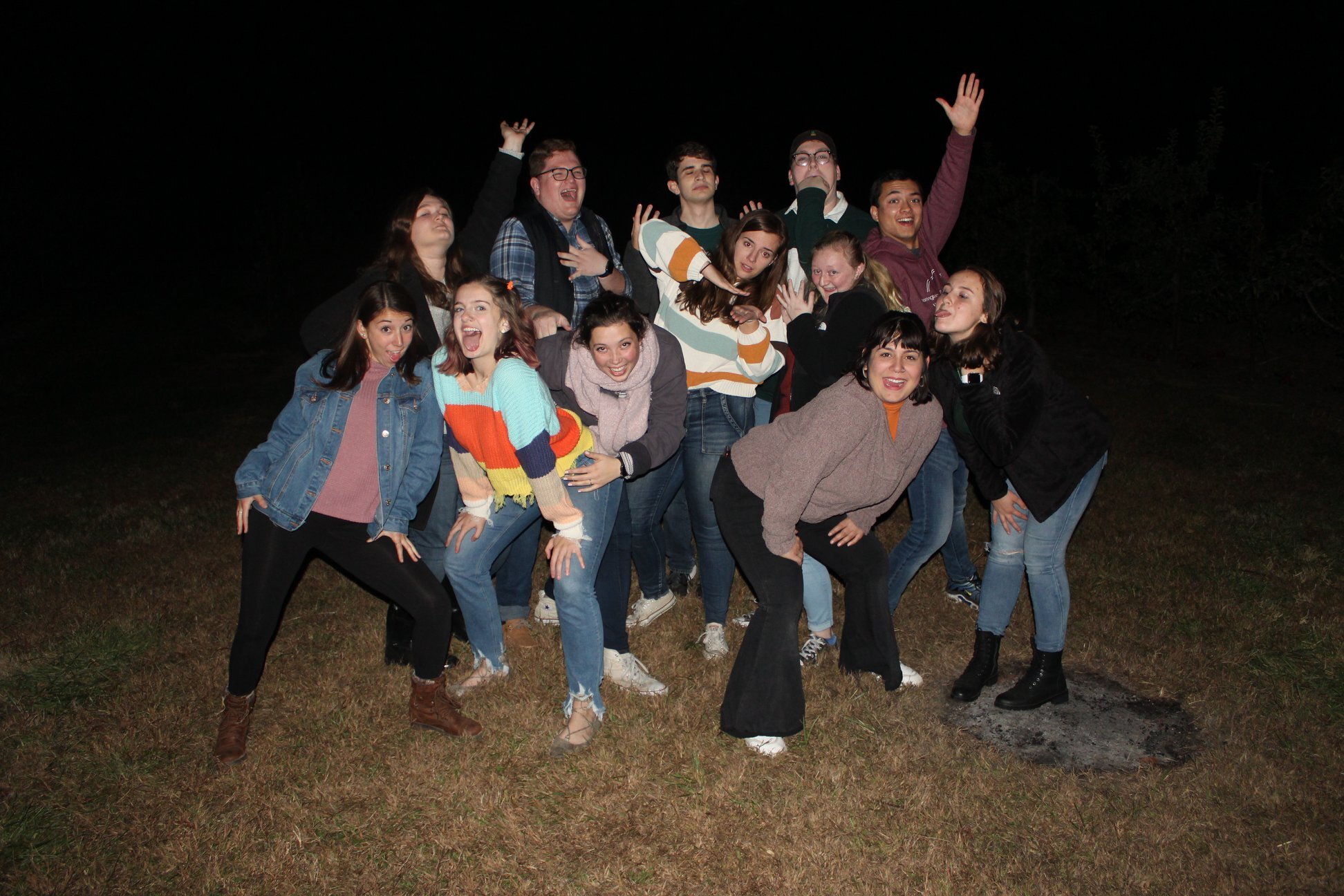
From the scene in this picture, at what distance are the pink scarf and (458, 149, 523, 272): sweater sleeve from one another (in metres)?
1.34

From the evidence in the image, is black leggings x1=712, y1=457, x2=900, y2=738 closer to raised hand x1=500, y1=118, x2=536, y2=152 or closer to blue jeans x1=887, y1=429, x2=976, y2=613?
blue jeans x1=887, y1=429, x2=976, y2=613

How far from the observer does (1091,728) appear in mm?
4184

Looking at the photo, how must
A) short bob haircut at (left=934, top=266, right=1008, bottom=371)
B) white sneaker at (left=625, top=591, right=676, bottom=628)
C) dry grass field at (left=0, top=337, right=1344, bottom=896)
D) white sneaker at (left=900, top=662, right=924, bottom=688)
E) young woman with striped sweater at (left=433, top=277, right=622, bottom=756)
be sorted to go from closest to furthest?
dry grass field at (left=0, top=337, right=1344, bottom=896) → young woman with striped sweater at (left=433, top=277, right=622, bottom=756) → short bob haircut at (left=934, top=266, right=1008, bottom=371) → white sneaker at (left=900, top=662, right=924, bottom=688) → white sneaker at (left=625, top=591, right=676, bottom=628)

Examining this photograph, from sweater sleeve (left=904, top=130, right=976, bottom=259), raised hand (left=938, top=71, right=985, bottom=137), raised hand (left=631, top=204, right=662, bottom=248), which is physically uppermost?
raised hand (left=938, top=71, right=985, bottom=137)

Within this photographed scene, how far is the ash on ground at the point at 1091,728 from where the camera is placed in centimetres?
396

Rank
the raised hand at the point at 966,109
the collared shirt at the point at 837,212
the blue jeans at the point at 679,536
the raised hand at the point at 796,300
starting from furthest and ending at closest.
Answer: the blue jeans at the point at 679,536, the collared shirt at the point at 837,212, the raised hand at the point at 966,109, the raised hand at the point at 796,300

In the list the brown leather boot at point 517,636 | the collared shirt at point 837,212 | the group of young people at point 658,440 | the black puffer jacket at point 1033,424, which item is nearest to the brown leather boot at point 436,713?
the group of young people at point 658,440

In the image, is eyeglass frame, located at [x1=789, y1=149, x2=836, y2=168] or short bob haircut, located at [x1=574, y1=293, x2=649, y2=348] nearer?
short bob haircut, located at [x1=574, y1=293, x2=649, y2=348]

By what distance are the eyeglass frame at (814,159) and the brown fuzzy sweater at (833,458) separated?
1657 millimetres

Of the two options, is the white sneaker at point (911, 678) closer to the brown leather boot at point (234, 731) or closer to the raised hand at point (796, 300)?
the raised hand at point (796, 300)

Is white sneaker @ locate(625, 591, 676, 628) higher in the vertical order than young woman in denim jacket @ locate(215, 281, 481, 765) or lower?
lower

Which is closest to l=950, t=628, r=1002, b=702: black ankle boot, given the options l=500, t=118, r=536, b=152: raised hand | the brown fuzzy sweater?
the brown fuzzy sweater

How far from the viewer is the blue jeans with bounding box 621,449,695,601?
4.52 metres

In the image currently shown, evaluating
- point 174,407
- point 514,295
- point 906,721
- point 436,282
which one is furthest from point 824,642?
point 174,407
